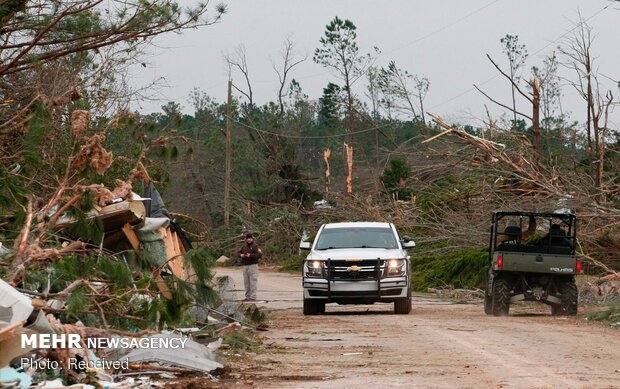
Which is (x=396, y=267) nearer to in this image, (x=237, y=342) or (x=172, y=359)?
(x=237, y=342)

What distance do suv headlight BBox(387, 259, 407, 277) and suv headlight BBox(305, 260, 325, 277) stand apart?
49.2 inches

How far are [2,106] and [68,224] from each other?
6.63 meters

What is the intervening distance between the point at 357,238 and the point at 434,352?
951 centimetres

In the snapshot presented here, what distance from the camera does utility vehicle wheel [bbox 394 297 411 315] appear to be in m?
22.4

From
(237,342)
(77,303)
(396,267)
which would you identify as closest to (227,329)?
(237,342)

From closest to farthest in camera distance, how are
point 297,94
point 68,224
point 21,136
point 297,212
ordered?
point 68,224 → point 21,136 → point 297,212 → point 297,94

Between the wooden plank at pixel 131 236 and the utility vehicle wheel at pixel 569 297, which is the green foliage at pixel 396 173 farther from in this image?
the wooden plank at pixel 131 236

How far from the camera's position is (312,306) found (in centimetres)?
2269

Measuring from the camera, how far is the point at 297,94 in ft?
266

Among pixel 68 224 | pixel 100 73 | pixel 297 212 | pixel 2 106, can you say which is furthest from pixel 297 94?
pixel 68 224

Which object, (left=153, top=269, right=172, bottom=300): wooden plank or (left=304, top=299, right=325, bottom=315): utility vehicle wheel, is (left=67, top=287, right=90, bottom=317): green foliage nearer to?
(left=153, top=269, right=172, bottom=300): wooden plank

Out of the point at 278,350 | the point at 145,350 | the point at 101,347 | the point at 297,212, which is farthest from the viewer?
the point at 297,212

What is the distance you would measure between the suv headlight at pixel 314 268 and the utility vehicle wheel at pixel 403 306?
1.57 meters

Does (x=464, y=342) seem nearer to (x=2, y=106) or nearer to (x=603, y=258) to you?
(x=2, y=106)
